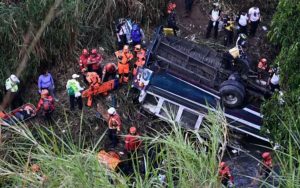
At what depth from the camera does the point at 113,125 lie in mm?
11922

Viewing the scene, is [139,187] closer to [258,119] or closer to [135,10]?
[258,119]

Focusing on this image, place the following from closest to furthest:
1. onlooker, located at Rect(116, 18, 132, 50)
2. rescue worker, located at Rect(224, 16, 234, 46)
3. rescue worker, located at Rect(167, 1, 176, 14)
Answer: onlooker, located at Rect(116, 18, 132, 50), rescue worker, located at Rect(224, 16, 234, 46), rescue worker, located at Rect(167, 1, 176, 14)

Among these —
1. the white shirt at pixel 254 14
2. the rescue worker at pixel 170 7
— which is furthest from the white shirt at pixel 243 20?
the rescue worker at pixel 170 7

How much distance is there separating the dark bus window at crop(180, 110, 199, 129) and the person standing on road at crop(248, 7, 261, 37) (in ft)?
12.6

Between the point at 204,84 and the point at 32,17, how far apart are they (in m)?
4.25

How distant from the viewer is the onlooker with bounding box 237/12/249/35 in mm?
14586

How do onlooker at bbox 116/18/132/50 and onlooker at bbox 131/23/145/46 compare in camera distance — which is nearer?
onlooker at bbox 131/23/145/46

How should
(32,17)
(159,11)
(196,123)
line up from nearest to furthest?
(196,123)
(32,17)
(159,11)

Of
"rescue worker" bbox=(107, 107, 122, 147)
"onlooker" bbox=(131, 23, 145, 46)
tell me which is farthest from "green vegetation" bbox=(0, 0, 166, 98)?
"rescue worker" bbox=(107, 107, 122, 147)

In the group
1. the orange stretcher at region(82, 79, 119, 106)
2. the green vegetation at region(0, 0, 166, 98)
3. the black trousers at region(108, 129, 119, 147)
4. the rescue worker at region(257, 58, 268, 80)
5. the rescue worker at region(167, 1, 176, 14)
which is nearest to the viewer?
the black trousers at region(108, 129, 119, 147)

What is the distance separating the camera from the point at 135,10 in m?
14.8

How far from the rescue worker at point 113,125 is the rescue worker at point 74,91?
→ 1.01m

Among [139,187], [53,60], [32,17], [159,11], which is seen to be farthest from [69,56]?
[139,187]

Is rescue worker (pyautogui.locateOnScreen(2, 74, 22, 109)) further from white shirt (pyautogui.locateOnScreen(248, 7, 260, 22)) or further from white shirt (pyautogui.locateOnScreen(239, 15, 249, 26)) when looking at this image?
white shirt (pyautogui.locateOnScreen(248, 7, 260, 22))
